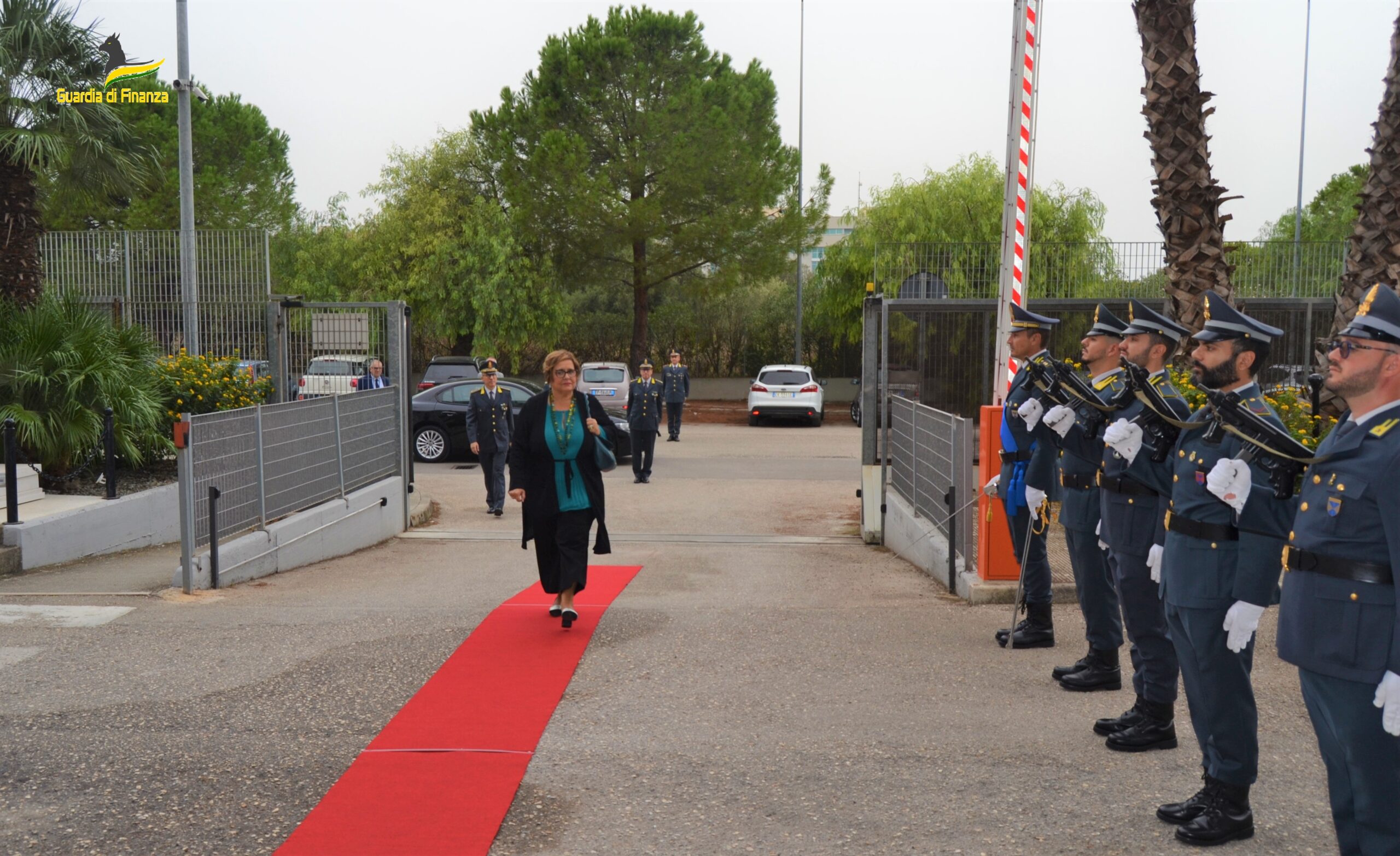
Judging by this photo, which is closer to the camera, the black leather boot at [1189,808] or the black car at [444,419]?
the black leather boot at [1189,808]

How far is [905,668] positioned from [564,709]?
192cm

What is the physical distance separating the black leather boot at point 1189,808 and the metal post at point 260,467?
24.9 ft

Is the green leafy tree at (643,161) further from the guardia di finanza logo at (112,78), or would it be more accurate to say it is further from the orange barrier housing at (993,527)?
the orange barrier housing at (993,527)

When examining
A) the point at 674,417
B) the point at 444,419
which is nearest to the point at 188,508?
the point at 444,419

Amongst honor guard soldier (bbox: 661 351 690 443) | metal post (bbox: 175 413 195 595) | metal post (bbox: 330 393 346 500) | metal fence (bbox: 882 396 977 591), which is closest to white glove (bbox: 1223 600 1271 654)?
metal fence (bbox: 882 396 977 591)

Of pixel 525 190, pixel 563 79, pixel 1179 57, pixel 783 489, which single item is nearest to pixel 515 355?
pixel 525 190

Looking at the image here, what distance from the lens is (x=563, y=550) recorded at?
24.0 feet

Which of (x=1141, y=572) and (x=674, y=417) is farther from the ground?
(x=1141, y=572)

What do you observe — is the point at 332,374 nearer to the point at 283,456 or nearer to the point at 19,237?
the point at 283,456

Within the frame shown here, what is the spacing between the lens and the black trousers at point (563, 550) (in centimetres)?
732

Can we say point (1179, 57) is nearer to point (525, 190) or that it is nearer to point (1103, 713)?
point (1103, 713)

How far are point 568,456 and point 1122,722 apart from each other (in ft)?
11.9

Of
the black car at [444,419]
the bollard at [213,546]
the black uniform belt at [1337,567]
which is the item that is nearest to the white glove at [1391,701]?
the black uniform belt at [1337,567]

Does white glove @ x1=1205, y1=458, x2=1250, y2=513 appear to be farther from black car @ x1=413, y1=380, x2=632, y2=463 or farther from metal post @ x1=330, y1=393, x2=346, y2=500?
black car @ x1=413, y1=380, x2=632, y2=463
